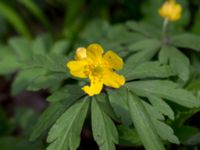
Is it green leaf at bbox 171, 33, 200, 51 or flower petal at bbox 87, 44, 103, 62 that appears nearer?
flower petal at bbox 87, 44, 103, 62

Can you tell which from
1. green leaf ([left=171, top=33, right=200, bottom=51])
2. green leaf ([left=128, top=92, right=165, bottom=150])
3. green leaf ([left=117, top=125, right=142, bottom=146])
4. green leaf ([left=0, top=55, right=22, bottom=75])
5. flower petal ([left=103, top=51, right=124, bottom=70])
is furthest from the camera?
green leaf ([left=0, top=55, right=22, bottom=75])

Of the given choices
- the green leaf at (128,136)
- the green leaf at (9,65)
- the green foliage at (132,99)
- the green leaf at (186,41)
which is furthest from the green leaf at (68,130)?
the green leaf at (9,65)

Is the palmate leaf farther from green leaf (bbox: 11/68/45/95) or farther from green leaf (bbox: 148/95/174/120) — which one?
green leaf (bbox: 11/68/45/95)

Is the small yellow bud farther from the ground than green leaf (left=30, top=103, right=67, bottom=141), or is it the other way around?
the small yellow bud

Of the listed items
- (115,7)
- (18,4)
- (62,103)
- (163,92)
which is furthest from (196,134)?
(18,4)

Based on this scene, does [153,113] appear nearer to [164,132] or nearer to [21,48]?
[164,132]

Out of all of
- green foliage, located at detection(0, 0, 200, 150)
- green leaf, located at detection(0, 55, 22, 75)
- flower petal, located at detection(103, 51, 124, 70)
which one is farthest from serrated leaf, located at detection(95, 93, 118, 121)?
green leaf, located at detection(0, 55, 22, 75)

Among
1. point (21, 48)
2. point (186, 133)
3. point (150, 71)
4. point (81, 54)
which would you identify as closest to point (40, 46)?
point (21, 48)
